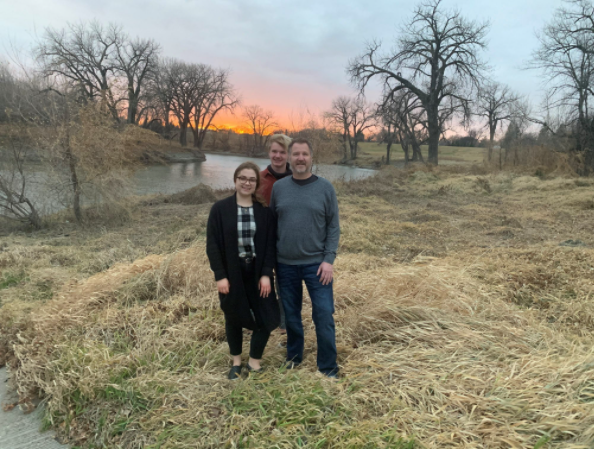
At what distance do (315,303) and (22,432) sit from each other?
2088mm

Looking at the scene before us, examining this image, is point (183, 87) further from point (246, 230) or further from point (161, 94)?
point (246, 230)

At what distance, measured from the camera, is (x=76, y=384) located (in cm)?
239

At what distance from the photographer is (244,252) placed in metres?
2.34

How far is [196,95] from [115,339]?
5567 cm

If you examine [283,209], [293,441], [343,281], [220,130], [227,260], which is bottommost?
[293,441]

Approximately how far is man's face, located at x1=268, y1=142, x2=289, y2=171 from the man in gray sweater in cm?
54

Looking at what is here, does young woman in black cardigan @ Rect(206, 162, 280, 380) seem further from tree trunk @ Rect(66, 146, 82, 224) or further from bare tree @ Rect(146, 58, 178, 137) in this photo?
bare tree @ Rect(146, 58, 178, 137)

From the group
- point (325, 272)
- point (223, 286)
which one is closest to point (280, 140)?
point (325, 272)

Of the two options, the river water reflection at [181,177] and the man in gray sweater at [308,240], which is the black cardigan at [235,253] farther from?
the river water reflection at [181,177]

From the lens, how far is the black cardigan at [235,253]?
7.51ft

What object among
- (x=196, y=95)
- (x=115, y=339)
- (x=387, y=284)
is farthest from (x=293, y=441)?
(x=196, y=95)

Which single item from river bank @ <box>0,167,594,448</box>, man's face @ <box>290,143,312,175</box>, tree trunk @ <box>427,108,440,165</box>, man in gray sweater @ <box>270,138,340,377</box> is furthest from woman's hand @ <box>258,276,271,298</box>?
tree trunk @ <box>427,108,440,165</box>

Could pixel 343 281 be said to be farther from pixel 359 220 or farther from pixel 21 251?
pixel 21 251

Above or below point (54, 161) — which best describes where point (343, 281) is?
below
